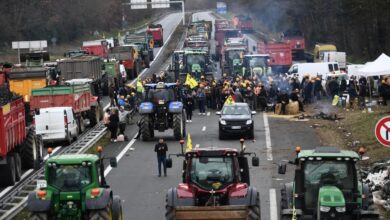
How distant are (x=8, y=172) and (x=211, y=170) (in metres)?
10.9

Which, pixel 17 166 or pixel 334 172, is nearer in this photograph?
pixel 334 172

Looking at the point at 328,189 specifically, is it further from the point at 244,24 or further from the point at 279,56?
the point at 244,24

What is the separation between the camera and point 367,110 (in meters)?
44.0

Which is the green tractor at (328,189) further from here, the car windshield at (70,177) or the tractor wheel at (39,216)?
the tractor wheel at (39,216)

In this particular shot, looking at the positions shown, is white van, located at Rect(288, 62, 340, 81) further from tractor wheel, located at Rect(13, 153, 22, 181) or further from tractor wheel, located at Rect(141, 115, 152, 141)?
tractor wheel, located at Rect(13, 153, 22, 181)

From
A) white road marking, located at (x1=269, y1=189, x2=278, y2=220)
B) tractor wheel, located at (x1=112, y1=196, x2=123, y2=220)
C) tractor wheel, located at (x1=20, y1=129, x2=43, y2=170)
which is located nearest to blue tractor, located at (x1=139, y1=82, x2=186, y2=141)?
tractor wheel, located at (x1=20, y1=129, x2=43, y2=170)

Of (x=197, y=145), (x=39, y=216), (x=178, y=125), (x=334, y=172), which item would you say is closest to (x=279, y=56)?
(x=178, y=125)

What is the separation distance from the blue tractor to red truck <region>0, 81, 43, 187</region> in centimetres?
629

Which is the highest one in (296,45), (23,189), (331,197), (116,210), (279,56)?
(296,45)

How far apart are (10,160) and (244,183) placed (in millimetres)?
11119

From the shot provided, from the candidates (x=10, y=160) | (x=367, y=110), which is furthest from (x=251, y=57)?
(x=10, y=160)

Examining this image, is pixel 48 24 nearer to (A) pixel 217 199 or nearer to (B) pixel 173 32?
(B) pixel 173 32

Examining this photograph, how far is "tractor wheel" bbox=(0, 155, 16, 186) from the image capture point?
28.7 meters

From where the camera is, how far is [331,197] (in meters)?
18.0
